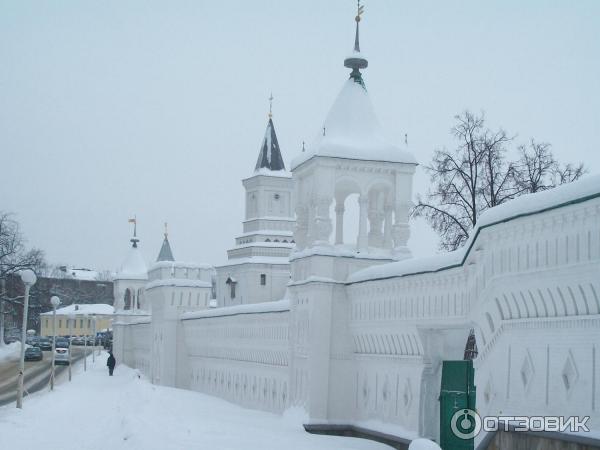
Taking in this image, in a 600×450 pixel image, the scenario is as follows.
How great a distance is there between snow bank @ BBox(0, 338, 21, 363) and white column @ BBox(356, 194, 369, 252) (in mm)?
50149

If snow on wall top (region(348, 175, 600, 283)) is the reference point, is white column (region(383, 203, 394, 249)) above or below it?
above

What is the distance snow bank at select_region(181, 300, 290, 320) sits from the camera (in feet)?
90.6

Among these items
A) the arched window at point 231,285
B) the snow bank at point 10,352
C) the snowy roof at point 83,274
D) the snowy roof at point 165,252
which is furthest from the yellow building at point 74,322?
the arched window at point 231,285

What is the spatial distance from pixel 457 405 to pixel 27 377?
35.0 metres

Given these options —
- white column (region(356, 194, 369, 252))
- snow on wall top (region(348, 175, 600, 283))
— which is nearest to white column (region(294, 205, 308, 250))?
white column (region(356, 194, 369, 252))

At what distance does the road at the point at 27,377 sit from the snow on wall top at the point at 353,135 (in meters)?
16.1

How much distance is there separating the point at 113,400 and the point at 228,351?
617 centimetres

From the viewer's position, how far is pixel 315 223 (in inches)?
890

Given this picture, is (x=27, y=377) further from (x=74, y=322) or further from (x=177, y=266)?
(x=74, y=322)

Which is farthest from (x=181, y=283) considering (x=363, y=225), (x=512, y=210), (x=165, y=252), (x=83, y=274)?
(x=83, y=274)

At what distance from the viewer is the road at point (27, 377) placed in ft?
124

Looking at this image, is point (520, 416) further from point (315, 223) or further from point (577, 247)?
point (315, 223)

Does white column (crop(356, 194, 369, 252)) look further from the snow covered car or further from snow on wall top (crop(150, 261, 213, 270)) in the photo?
the snow covered car

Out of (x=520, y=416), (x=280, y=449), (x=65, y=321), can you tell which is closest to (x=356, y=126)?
(x=280, y=449)
